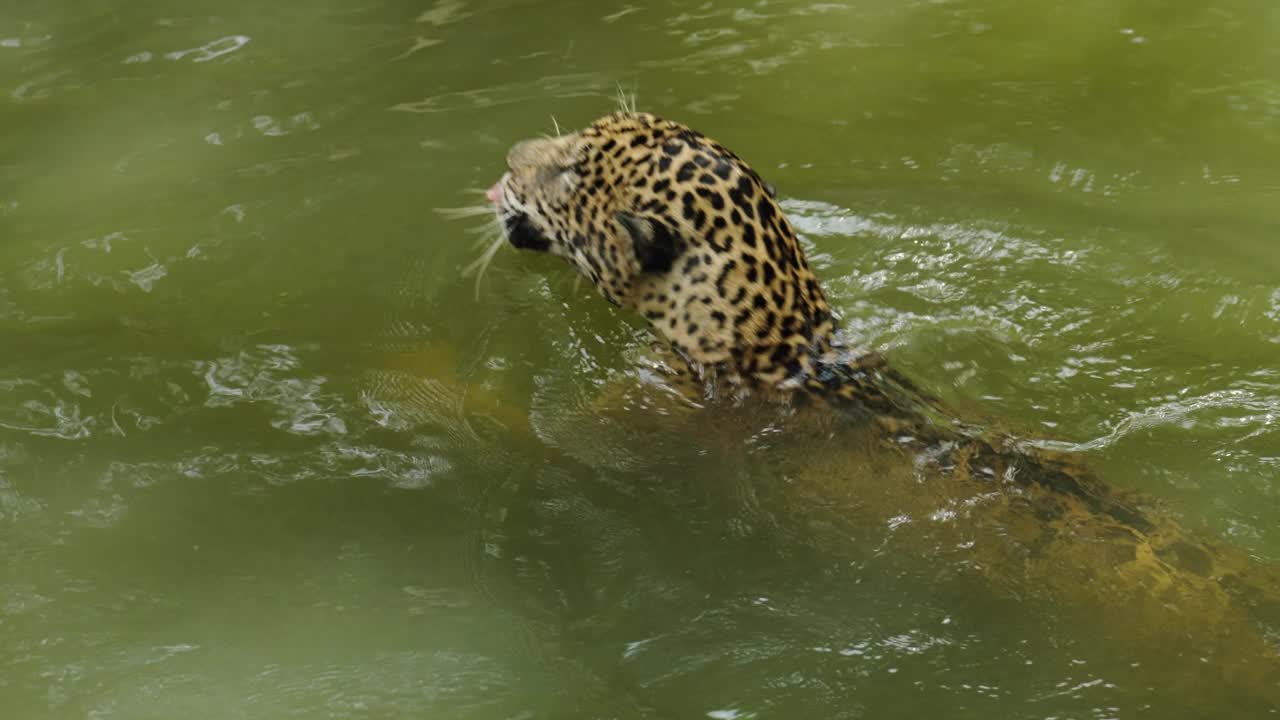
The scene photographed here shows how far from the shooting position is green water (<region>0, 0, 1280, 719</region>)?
3.71 metres

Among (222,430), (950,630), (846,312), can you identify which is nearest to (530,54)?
(846,312)

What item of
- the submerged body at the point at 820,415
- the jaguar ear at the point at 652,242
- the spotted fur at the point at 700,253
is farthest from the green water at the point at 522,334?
the jaguar ear at the point at 652,242

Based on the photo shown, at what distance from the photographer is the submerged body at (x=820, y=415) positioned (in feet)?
12.5

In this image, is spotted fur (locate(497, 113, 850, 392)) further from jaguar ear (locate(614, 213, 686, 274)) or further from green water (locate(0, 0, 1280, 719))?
green water (locate(0, 0, 1280, 719))

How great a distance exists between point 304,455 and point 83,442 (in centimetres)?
83

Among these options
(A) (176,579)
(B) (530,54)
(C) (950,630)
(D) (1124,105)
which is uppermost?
(B) (530,54)

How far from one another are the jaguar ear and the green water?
2.28 feet

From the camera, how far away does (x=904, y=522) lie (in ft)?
13.5

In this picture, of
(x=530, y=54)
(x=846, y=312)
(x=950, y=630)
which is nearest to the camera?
(x=950, y=630)

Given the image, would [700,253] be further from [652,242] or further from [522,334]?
[522,334]

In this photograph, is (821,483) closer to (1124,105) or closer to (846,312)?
(846,312)

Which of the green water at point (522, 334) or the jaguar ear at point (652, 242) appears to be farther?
the jaguar ear at point (652, 242)

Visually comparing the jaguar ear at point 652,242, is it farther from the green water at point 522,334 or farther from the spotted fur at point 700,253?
the green water at point 522,334

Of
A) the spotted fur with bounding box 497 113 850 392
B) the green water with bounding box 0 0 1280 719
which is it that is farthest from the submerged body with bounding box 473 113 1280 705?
the green water with bounding box 0 0 1280 719
